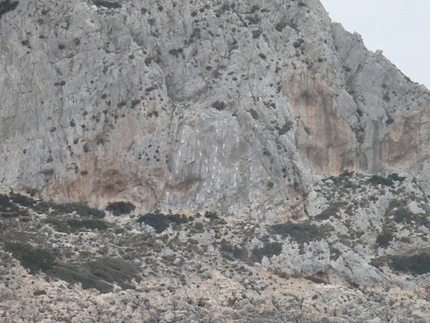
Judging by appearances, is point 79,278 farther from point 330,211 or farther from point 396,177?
point 396,177

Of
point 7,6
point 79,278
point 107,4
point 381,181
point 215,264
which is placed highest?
point 107,4

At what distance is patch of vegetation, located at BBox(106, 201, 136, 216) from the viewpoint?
5778 centimetres

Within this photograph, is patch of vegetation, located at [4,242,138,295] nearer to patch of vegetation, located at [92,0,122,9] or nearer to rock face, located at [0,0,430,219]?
rock face, located at [0,0,430,219]

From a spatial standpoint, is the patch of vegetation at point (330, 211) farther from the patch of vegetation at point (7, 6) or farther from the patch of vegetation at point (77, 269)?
the patch of vegetation at point (7, 6)

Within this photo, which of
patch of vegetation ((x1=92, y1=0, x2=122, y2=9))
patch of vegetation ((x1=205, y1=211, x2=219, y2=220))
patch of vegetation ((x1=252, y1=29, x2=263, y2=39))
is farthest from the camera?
patch of vegetation ((x1=252, y1=29, x2=263, y2=39))

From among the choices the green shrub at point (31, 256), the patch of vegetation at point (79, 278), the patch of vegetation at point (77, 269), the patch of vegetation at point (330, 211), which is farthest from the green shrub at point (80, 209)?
the patch of vegetation at point (330, 211)

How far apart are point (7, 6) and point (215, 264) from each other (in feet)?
91.2

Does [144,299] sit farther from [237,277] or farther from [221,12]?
[221,12]

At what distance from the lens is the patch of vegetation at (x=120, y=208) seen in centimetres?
5778

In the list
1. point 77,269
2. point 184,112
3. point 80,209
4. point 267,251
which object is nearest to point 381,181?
point 267,251

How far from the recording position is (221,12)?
6981 centimetres

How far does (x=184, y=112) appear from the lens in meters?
62.4

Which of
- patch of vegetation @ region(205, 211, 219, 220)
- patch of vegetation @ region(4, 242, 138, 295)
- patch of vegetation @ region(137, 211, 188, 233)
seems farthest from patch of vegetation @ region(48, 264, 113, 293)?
patch of vegetation @ region(205, 211, 219, 220)

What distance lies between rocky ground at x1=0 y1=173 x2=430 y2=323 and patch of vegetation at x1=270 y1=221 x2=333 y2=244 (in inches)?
3.3
